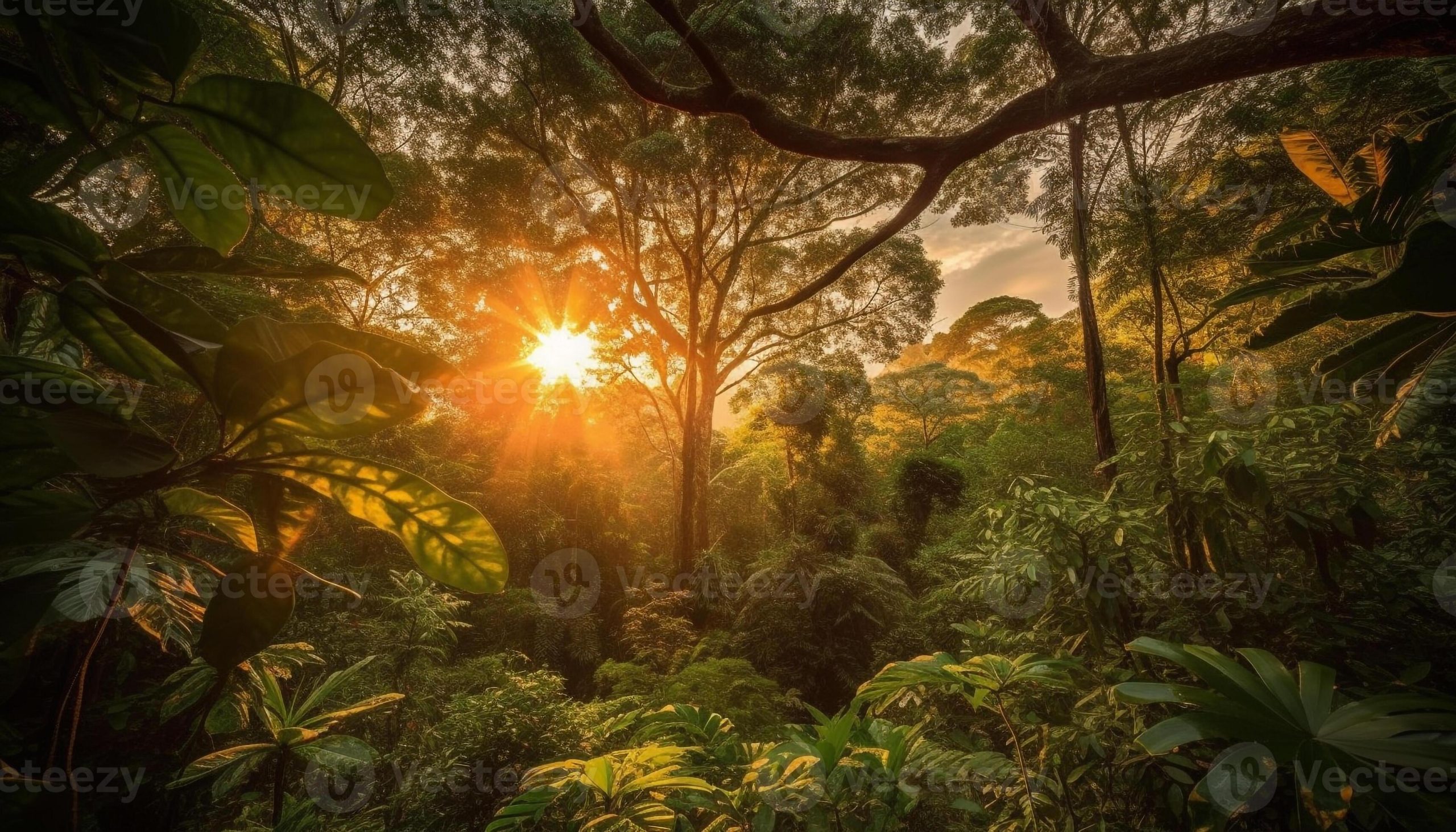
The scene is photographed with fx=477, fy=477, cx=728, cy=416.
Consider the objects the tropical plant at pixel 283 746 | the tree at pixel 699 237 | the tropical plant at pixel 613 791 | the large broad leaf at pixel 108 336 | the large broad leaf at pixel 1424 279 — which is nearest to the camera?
the large broad leaf at pixel 108 336

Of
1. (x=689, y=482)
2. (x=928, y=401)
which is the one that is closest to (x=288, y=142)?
(x=689, y=482)

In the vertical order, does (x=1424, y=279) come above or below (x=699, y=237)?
below

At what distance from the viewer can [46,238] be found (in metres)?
0.37

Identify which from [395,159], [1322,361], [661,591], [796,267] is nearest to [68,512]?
[1322,361]

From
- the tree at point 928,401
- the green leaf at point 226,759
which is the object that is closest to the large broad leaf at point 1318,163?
the green leaf at point 226,759

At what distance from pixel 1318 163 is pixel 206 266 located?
5.39ft

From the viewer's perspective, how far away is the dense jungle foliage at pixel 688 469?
396mm

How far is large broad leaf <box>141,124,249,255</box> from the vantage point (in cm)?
46

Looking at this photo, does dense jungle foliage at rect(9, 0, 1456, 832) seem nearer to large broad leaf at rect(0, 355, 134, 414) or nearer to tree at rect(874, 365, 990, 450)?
large broad leaf at rect(0, 355, 134, 414)

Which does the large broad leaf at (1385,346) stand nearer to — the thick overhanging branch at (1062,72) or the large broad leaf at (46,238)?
the thick overhanging branch at (1062,72)

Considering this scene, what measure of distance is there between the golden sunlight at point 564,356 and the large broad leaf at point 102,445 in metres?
8.78

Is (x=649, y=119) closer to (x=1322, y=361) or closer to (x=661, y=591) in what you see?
(x=661, y=591)

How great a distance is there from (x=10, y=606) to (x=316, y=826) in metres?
1.91

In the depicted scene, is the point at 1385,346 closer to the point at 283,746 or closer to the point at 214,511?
the point at 214,511
